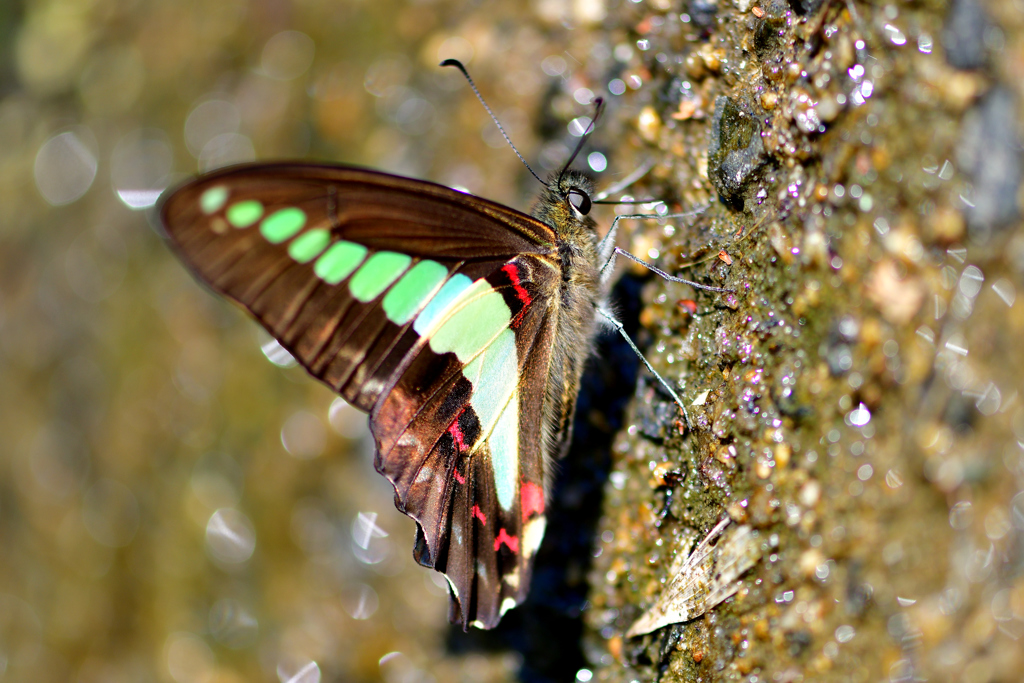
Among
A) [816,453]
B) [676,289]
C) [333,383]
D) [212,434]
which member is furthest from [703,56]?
[212,434]

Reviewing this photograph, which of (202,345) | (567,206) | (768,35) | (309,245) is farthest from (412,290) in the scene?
(202,345)

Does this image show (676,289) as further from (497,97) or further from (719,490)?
(497,97)

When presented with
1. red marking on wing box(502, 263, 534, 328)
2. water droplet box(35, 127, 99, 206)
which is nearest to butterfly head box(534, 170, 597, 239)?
red marking on wing box(502, 263, 534, 328)

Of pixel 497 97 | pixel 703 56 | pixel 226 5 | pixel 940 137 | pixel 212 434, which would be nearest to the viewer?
pixel 940 137

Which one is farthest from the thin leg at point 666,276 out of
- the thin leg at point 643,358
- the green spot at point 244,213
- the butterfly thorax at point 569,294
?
the green spot at point 244,213

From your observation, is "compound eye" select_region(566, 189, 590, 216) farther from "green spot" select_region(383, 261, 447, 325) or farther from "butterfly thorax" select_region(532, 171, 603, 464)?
"green spot" select_region(383, 261, 447, 325)
